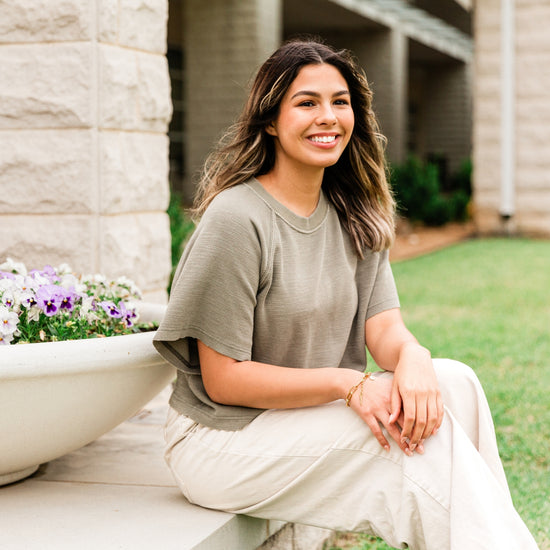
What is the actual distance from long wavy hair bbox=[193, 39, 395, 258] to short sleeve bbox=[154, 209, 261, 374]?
0.21m

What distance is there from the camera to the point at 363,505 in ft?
6.74

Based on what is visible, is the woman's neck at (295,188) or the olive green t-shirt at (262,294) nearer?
the olive green t-shirt at (262,294)

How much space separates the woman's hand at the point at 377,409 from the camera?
199 cm

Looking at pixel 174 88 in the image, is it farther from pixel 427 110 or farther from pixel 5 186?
pixel 5 186

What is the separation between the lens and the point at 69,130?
3277mm

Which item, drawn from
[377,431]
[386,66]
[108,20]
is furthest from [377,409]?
[386,66]

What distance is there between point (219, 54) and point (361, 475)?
10.4 metres

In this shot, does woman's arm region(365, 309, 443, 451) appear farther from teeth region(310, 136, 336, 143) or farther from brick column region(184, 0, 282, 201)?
brick column region(184, 0, 282, 201)

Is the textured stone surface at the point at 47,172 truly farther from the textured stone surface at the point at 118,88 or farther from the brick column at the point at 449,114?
the brick column at the point at 449,114

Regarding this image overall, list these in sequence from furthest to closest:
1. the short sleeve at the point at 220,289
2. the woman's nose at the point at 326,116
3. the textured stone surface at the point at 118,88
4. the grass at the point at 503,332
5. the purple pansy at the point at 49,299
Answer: the textured stone surface at the point at 118,88 < the grass at the point at 503,332 < the purple pansy at the point at 49,299 < the woman's nose at the point at 326,116 < the short sleeve at the point at 220,289

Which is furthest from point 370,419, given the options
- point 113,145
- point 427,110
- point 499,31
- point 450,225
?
point 427,110

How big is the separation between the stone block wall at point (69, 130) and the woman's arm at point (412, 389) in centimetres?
138

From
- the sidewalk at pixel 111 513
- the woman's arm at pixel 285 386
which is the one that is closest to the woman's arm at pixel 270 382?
the woman's arm at pixel 285 386

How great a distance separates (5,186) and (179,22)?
41.2 ft
